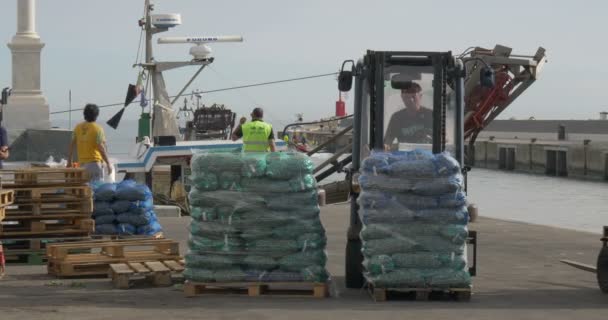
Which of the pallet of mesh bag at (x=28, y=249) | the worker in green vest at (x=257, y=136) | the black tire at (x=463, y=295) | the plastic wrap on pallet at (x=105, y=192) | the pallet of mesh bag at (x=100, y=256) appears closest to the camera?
the black tire at (x=463, y=295)

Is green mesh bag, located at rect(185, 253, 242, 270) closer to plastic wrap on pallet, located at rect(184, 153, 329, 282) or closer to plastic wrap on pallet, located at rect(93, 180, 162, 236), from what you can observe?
plastic wrap on pallet, located at rect(184, 153, 329, 282)

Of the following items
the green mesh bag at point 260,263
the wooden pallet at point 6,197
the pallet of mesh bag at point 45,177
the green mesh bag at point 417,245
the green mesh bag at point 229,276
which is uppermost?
the pallet of mesh bag at point 45,177

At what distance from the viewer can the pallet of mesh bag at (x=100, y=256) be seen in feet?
44.5

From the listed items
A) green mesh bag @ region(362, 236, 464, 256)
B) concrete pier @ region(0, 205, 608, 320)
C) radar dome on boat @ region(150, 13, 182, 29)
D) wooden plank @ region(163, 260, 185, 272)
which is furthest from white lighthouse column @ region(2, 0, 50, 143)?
green mesh bag @ region(362, 236, 464, 256)

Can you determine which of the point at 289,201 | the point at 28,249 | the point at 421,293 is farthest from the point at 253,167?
the point at 28,249

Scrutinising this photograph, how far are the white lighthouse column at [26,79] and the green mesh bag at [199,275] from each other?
25.0m

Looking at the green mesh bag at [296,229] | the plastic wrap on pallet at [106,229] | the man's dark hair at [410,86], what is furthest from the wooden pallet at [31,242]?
the man's dark hair at [410,86]

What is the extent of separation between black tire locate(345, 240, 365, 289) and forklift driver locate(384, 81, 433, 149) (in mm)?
1095

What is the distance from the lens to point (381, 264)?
11.6 meters

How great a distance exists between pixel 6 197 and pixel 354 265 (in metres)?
3.80

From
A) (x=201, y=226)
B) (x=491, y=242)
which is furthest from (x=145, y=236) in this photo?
(x=491, y=242)

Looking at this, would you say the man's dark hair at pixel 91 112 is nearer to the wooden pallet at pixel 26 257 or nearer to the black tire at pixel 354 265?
the wooden pallet at pixel 26 257

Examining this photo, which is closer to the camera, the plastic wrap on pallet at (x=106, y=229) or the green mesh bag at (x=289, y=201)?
the green mesh bag at (x=289, y=201)

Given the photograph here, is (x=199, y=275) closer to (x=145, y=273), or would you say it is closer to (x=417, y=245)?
(x=145, y=273)
